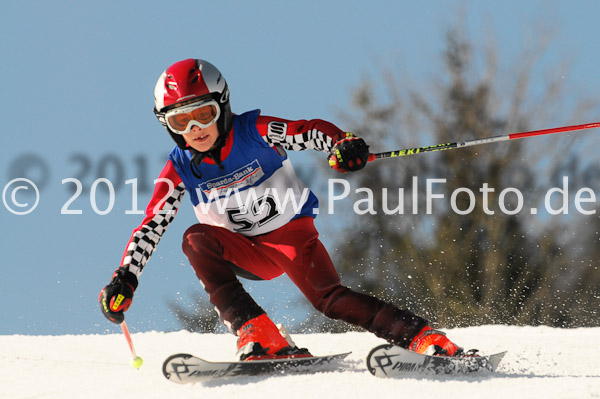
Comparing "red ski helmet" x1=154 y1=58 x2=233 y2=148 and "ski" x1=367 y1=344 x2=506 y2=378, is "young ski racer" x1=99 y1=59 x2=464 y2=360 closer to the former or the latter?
"red ski helmet" x1=154 y1=58 x2=233 y2=148

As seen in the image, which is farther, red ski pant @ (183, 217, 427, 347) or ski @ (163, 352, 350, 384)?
red ski pant @ (183, 217, 427, 347)

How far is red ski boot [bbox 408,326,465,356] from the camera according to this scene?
143 inches

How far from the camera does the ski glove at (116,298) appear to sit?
141 inches

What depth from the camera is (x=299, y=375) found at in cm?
343

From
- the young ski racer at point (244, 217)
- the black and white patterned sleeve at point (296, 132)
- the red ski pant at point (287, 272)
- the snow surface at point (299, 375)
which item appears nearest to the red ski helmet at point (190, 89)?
the young ski racer at point (244, 217)

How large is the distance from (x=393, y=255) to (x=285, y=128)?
939 cm

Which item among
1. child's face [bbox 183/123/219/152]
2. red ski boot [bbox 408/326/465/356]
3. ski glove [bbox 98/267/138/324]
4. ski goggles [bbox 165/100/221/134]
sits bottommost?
red ski boot [bbox 408/326/465/356]

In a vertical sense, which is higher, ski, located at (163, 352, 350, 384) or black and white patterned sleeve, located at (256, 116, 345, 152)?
black and white patterned sleeve, located at (256, 116, 345, 152)

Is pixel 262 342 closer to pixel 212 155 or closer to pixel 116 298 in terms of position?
Answer: pixel 116 298

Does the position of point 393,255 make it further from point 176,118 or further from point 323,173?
point 176,118

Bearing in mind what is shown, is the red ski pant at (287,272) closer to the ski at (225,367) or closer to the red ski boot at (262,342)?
the red ski boot at (262,342)

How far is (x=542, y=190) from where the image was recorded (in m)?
12.3

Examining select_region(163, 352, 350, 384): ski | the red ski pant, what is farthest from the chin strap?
select_region(163, 352, 350, 384): ski

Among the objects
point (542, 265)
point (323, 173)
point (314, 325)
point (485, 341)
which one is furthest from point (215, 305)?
point (542, 265)
